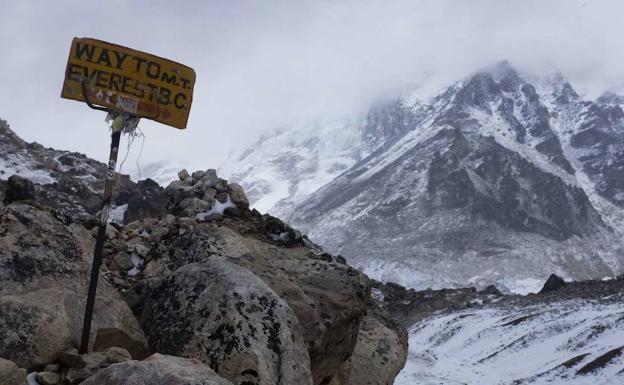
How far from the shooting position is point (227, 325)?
298 inches

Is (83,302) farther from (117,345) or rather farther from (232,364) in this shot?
(232,364)

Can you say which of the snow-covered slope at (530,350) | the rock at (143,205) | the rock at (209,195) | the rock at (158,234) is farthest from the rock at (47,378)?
the rock at (143,205)

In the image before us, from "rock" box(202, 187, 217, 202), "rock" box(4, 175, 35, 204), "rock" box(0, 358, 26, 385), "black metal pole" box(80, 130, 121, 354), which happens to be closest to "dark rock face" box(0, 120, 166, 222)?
"rock" box(202, 187, 217, 202)

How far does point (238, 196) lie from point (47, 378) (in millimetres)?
6754

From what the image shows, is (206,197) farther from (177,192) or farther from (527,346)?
(527,346)

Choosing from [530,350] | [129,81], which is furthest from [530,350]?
[129,81]

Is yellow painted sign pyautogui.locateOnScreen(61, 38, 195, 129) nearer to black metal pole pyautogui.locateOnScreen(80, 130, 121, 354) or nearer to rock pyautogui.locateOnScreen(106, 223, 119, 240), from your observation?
black metal pole pyautogui.locateOnScreen(80, 130, 121, 354)

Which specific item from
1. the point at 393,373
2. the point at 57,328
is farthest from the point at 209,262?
the point at 393,373

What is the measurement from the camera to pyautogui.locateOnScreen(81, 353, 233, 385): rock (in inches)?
215

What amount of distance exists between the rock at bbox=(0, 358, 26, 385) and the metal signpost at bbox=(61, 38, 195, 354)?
117 centimetres

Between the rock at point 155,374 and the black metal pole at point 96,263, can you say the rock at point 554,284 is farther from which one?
the rock at point 155,374

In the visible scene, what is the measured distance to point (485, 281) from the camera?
16675 cm

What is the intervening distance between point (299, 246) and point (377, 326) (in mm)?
2601

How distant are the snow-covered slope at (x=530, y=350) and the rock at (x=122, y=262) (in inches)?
802
